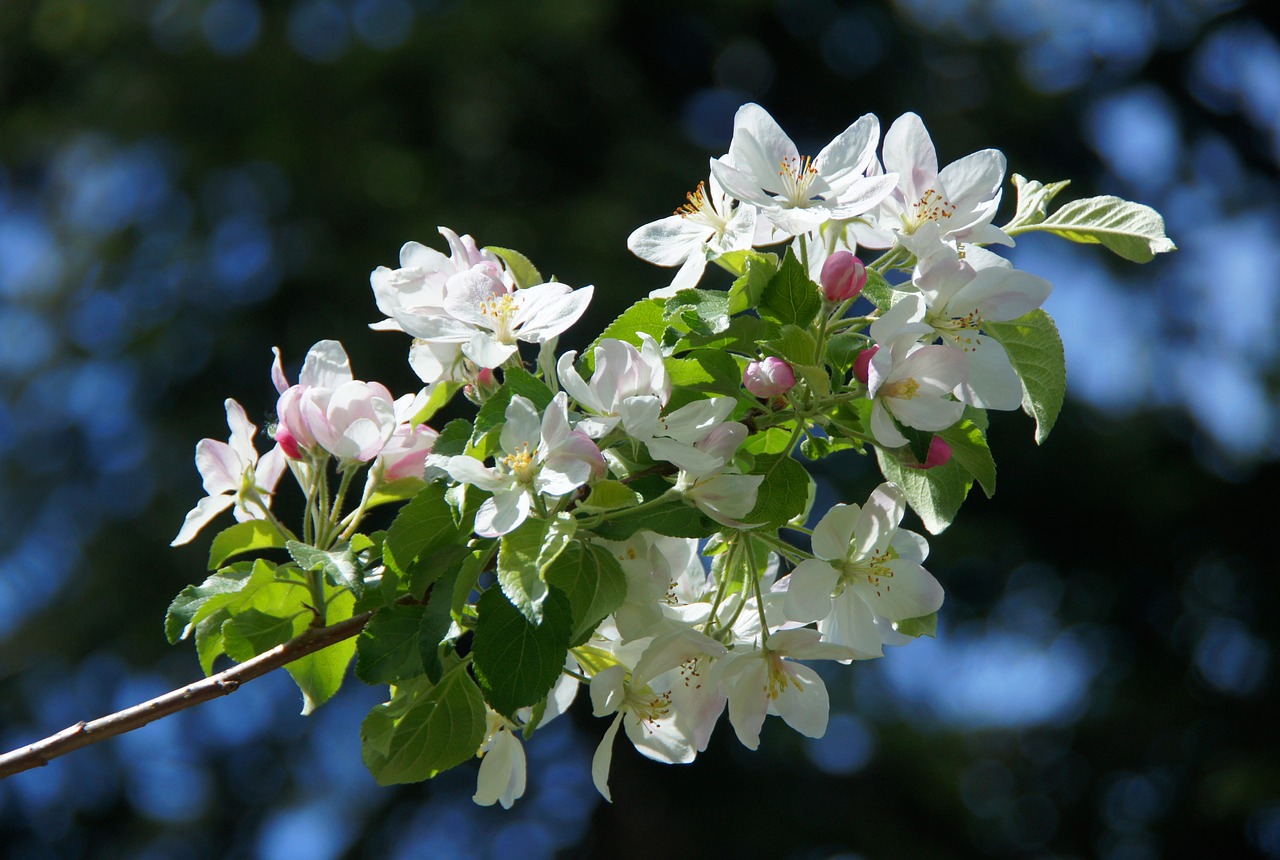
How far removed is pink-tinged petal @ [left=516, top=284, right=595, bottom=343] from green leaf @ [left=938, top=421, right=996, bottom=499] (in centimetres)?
28

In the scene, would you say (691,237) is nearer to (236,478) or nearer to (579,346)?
(236,478)

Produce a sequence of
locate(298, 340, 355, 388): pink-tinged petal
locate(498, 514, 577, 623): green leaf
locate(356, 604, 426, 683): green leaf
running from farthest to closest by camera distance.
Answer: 1. locate(298, 340, 355, 388): pink-tinged petal
2. locate(356, 604, 426, 683): green leaf
3. locate(498, 514, 577, 623): green leaf

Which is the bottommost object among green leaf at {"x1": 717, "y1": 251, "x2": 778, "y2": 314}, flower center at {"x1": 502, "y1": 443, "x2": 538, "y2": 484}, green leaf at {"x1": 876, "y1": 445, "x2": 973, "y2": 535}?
green leaf at {"x1": 876, "y1": 445, "x2": 973, "y2": 535}

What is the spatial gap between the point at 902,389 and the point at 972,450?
0.10 m

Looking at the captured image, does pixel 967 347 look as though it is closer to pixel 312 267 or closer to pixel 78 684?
pixel 312 267

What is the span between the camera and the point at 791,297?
2.83 feet

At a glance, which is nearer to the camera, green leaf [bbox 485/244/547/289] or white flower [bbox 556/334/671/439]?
white flower [bbox 556/334/671/439]

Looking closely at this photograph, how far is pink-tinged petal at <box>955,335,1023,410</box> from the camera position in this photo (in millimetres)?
850

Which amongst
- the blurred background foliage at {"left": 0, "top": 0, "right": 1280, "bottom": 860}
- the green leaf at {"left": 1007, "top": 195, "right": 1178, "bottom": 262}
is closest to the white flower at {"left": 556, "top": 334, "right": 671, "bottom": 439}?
the green leaf at {"left": 1007, "top": 195, "right": 1178, "bottom": 262}

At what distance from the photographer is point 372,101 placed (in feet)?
21.0

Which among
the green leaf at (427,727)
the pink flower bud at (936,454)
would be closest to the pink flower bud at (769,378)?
the pink flower bud at (936,454)

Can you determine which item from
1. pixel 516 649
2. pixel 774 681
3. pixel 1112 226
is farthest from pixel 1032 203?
pixel 516 649

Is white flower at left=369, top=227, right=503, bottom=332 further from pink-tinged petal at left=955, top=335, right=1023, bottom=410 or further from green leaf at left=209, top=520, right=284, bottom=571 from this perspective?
pink-tinged petal at left=955, top=335, right=1023, bottom=410

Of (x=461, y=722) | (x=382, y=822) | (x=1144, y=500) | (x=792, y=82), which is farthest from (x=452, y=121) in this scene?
(x=461, y=722)
